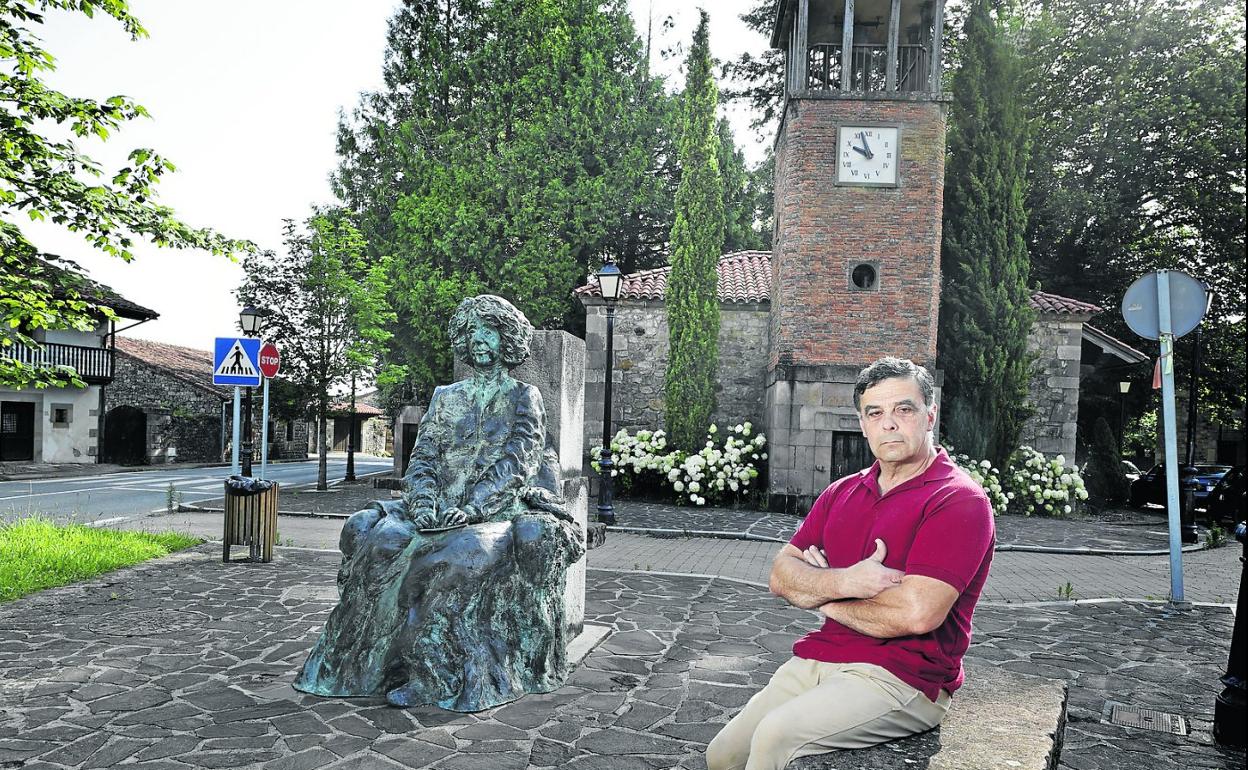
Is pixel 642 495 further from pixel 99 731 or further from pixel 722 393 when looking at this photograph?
pixel 99 731

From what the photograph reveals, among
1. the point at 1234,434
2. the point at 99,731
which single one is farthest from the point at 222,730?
the point at 1234,434

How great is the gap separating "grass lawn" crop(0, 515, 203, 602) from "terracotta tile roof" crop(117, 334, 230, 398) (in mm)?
25767

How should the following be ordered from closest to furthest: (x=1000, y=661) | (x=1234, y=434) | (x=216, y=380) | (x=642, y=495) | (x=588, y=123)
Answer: (x=1000, y=661) < (x=216, y=380) < (x=642, y=495) < (x=588, y=123) < (x=1234, y=434)

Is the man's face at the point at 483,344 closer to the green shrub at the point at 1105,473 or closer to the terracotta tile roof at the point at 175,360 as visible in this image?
the green shrub at the point at 1105,473

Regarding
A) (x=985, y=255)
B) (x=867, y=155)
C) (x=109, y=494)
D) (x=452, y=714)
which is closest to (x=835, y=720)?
(x=452, y=714)

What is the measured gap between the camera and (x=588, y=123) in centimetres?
2327

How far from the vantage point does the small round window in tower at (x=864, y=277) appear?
1585 centimetres

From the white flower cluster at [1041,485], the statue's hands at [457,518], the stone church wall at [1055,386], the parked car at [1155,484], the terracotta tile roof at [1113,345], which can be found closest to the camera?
the statue's hands at [457,518]

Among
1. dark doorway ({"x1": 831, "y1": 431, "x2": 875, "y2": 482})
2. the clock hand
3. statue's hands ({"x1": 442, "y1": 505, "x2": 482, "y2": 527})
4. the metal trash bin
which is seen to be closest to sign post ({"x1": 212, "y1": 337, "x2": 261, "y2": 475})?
the metal trash bin

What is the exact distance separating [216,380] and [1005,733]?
10.5 m

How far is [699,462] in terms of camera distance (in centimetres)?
1648

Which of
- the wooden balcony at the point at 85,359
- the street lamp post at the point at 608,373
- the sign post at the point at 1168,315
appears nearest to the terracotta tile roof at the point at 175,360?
the wooden balcony at the point at 85,359

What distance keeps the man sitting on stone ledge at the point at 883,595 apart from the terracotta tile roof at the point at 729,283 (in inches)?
606

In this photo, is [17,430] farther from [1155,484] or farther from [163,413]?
[1155,484]
